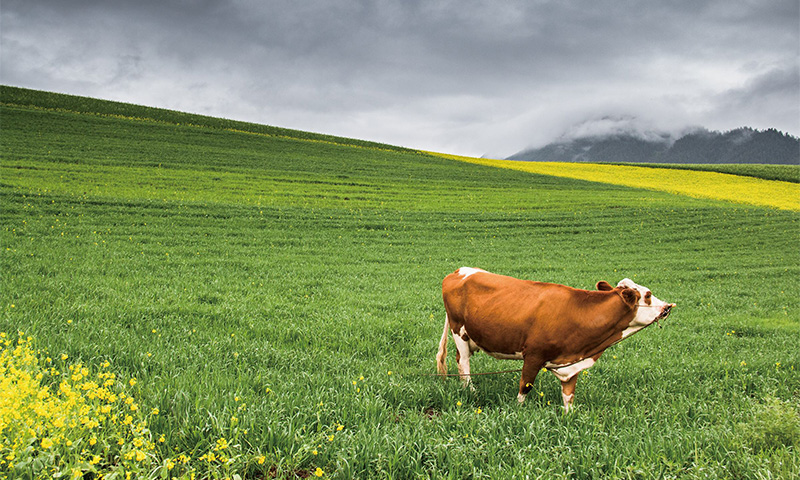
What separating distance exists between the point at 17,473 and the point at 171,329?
4.04m

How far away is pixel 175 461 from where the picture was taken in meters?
3.10

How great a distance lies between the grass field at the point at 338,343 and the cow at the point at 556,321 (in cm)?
52

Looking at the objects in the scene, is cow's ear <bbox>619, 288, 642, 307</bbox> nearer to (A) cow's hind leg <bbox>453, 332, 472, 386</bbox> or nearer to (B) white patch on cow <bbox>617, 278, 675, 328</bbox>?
(B) white patch on cow <bbox>617, 278, 675, 328</bbox>

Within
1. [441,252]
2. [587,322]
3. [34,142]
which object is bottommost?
[441,252]

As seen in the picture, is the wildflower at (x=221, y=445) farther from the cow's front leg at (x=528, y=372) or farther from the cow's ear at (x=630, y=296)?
the cow's ear at (x=630, y=296)

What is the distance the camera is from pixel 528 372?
4.42 m

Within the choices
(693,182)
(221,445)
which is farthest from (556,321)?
(693,182)

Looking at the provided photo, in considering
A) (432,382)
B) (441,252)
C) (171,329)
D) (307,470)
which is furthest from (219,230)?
(307,470)

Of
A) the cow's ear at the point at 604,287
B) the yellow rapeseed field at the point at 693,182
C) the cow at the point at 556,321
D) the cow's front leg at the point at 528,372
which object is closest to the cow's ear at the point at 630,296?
the cow at the point at 556,321

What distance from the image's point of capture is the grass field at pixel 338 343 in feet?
10.9

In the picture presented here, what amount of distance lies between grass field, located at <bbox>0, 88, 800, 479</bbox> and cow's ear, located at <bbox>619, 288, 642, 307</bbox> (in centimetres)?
120

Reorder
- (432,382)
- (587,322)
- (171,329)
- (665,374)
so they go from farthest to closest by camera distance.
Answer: (171,329)
(665,374)
(432,382)
(587,322)

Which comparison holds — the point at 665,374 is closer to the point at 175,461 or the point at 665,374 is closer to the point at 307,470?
the point at 307,470

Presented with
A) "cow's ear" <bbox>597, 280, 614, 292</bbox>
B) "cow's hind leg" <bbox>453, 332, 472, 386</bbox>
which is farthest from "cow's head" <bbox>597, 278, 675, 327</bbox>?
"cow's hind leg" <bbox>453, 332, 472, 386</bbox>
